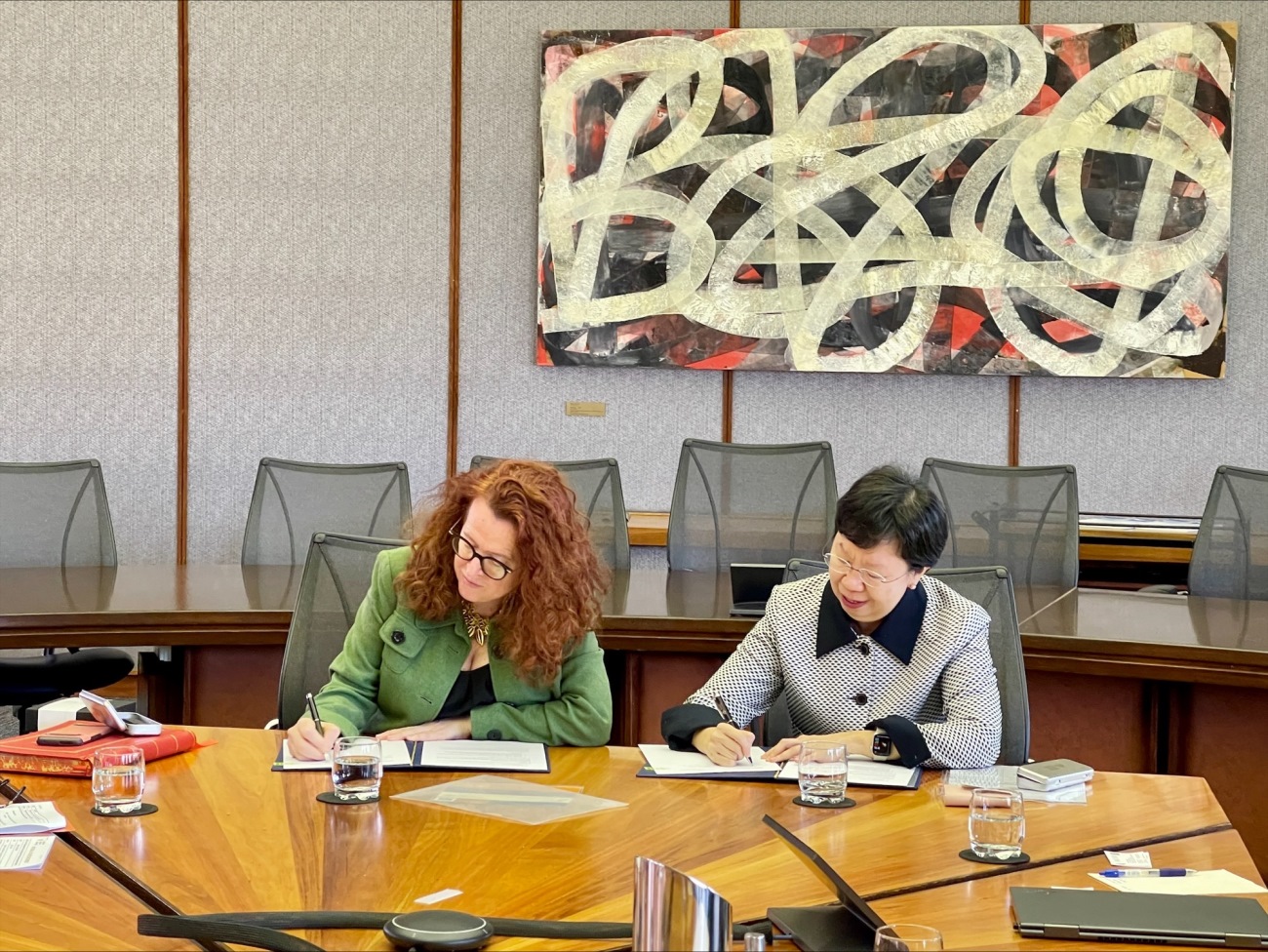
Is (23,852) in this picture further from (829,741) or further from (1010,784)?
(1010,784)

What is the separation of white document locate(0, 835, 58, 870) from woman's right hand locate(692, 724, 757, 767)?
1.02 meters

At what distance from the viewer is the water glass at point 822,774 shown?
7.09 feet

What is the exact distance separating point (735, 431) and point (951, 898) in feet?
13.8

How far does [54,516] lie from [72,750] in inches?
94.5

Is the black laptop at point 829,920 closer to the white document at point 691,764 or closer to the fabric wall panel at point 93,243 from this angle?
the white document at point 691,764

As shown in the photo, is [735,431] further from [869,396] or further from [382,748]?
[382,748]

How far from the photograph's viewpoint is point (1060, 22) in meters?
5.64

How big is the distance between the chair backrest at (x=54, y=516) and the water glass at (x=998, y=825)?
3.30 meters

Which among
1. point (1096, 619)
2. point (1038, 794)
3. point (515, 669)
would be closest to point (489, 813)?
point (515, 669)

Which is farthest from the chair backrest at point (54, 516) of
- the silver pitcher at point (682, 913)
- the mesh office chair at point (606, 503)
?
the silver pitcher at point (682, 913)

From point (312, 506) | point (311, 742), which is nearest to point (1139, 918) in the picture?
point (311, 742)

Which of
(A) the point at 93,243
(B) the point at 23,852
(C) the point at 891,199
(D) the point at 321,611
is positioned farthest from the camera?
(A) the point at 93,243

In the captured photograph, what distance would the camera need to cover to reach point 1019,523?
446 cm

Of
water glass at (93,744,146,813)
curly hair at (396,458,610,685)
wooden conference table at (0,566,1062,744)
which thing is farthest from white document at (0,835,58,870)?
wooden conference table at (0,566,1062,744)
